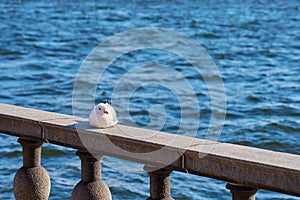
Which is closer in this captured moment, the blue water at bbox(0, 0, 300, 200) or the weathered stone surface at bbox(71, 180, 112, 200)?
the weathered stone surface at bbox(71, 180, 112, 200)

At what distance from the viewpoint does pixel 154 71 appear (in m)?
19.1

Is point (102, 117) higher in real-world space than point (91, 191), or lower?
higher

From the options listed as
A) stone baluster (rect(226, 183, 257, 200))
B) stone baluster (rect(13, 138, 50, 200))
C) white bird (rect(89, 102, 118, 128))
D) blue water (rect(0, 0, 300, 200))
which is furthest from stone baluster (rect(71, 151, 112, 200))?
blue water (rect(0, 0, 300, 200))

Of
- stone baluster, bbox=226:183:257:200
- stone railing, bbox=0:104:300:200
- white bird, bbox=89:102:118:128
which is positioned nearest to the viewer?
stone railing, bbox=0:104:300:200

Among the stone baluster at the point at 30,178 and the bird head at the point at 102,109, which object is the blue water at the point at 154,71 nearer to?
the stone baluster at the point at 30,178

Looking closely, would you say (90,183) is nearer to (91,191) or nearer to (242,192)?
(91,191)

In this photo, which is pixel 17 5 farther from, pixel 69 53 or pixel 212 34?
pixel 69 53

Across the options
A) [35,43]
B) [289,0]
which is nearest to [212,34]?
[35,43]

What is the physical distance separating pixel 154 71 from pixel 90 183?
14759 millimetres

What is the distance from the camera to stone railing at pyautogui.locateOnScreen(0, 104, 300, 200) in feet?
12.1

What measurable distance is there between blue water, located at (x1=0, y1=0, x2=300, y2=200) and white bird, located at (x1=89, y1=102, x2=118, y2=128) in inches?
150

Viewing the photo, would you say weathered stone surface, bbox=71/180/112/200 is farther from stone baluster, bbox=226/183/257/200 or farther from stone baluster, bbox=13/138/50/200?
stone baluster, bbox=226/183/257/200

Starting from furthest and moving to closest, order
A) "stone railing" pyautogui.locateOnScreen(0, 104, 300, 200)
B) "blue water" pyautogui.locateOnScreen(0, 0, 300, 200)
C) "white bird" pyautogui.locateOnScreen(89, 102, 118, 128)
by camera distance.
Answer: "blue water" pyautogui.locateOnScreen(0, 0, 300, 200) < "white bird" pyautogui.locateOnScreen(89, 102, 118, 128) < "stone railing" pyautogui.locateOnScreen(0, 104, 300, 200)

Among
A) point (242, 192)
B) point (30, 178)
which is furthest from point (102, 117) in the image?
point (242, 192)
